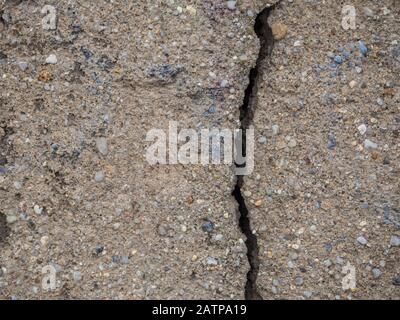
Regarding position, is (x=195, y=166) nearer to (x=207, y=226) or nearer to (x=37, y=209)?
(x=207, y=226)

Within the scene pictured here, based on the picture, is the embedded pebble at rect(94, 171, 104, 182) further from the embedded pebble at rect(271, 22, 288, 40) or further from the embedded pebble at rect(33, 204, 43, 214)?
the embedded pebble at rect(271, 22, 288, 40)

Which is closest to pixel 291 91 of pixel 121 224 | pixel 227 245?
pixel 227 245

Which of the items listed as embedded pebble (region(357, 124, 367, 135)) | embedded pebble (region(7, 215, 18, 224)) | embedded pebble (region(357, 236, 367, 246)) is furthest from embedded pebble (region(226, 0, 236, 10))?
embedded pebble (region(7, 215, 18, 224))

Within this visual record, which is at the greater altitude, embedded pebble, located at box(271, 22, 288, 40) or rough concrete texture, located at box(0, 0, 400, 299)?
embedded pebble, located at box(271, 22, 288, 40)

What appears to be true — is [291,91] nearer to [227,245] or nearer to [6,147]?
[227,245]

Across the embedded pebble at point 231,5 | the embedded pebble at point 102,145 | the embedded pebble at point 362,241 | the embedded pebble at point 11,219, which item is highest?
the embedded pebble at point 231,5

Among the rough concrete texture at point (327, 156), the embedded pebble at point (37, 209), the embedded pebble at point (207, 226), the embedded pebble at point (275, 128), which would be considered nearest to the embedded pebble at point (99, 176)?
the embedded pebble at point (37, 209)

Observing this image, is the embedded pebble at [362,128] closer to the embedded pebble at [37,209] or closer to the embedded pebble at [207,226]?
the embedded pebble at [207,226]

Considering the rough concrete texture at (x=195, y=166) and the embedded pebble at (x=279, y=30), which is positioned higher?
the embedded pebble at (x=279, y=30)
